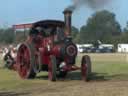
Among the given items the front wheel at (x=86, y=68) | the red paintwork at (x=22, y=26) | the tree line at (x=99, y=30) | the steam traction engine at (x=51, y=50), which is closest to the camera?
the front wheel at (x=86, y=68)

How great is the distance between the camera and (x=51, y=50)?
19.6 m

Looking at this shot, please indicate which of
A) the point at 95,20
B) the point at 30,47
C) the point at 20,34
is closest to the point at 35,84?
the point at 30,47

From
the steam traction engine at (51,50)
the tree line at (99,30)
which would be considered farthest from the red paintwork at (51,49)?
the tree line at (99,30)

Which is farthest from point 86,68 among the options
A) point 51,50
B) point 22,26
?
point 22,26

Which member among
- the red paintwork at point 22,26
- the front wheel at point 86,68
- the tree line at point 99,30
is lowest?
the front wheel at point 86,68

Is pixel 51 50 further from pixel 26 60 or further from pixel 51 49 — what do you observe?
pixel 26 60

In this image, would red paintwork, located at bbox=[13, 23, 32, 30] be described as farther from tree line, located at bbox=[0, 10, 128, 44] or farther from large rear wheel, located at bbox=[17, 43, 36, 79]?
tree line, located at bbox=[0, 10, 128, 44]

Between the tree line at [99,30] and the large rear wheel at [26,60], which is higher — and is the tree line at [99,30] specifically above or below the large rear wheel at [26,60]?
above

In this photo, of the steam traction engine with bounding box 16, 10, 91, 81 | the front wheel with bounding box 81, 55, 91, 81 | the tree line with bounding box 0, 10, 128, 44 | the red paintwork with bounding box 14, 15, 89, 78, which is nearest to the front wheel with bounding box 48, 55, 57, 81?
the steam traction engine with bounding box 16, 10, 91, 81

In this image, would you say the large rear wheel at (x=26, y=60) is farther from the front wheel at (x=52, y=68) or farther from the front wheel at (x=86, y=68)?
the front wheel at (x=86, y=68)

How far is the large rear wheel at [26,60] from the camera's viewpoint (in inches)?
784

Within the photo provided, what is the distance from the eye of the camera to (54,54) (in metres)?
19.5

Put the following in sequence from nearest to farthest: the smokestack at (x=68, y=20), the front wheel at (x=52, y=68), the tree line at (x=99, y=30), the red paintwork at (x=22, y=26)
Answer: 1. the front wheel at (x=52, y=68)
2. the smokestack at (x=68, y=20)
3. the red paintwork at (x=22, y=26)
4. the tree line at (x=99, y=30)

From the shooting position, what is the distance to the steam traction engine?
19.1 m
